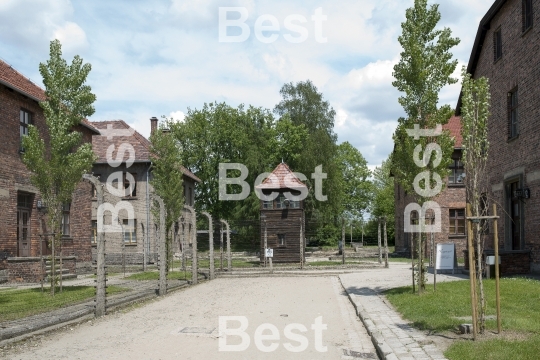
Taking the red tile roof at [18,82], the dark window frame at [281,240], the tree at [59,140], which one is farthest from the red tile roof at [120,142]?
the tree at [59,140]

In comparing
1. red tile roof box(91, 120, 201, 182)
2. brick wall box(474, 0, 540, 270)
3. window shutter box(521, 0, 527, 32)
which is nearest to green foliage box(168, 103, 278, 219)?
red tile roof box(91, 120, 201, 182)

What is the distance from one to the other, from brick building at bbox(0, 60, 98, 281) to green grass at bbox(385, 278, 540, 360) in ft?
45.6

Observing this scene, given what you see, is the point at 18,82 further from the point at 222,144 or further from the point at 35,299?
the point at 222,144

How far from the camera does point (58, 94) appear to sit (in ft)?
57.2

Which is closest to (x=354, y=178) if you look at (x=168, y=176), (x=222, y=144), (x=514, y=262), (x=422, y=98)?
(x=222, y=144)

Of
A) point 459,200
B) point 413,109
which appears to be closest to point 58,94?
point 413,109

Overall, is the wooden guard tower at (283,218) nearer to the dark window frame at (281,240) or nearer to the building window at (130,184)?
the dark window frame at (281,240)

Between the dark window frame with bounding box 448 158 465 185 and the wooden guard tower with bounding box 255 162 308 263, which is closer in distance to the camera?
the dark window frame with bounding box 448 158 465 185

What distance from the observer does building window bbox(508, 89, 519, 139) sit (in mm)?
20234

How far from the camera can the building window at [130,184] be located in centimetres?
3912

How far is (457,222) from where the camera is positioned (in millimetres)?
34594

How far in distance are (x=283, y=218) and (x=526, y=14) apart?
19.2 meters

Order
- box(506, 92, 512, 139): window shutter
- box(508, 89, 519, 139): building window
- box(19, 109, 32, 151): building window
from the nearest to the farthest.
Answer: box(508, 89, 519, 139): building window
box(506, 92, 512, 139): window shutter
box(19, 109, 32, 151): building window

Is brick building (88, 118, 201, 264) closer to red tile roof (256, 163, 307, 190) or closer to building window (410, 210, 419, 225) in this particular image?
red tile roof (256, 163, 307, 190)
